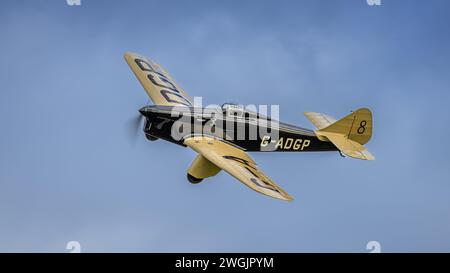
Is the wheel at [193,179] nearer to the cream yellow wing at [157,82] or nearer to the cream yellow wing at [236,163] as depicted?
the cream yellow wing at [236,163]

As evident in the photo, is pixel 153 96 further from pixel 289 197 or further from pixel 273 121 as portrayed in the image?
pixel 289 197

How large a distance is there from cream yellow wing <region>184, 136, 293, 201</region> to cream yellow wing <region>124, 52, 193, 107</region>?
393cm

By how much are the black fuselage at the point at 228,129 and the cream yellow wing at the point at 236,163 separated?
0.55 m

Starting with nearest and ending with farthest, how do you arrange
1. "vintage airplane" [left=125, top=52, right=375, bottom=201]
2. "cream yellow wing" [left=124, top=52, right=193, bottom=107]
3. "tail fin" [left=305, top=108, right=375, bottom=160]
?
"vintage airplane" [left=125, top=52, right=375, bottom=201], "tail fin" [left=305, top=108, right=375, bottom=160], "cream yellow wing" [left=124, top=52, right=193, bottom=107]

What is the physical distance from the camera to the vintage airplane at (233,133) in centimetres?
2527

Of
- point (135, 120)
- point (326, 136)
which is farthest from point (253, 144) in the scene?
point (135, 120)

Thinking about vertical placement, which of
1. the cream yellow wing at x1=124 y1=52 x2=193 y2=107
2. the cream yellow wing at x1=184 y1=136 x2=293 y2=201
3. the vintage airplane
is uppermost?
the cream yellow wing at x1=124 y1=52 x2=193 y2=107

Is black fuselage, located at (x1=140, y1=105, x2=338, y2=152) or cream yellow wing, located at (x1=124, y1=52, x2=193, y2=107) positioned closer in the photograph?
black fuselage, located at (x1=140, y1=105, x2=338, y2=152)

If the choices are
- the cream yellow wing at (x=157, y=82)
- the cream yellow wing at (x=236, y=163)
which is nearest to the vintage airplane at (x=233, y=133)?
the cream yellow wing at (x=236, y=163)

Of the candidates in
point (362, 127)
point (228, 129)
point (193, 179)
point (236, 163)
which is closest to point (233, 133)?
point (228, 129)

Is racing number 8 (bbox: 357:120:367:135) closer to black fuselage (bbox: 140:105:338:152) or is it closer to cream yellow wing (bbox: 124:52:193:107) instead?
black fuselage (bbox: 140:105:338:152)

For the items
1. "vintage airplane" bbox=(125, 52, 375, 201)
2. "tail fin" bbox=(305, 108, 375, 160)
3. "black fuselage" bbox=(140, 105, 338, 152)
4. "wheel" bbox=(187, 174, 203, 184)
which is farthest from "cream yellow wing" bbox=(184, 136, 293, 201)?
"tail fin" bbox=(305, 108, 375, 160)

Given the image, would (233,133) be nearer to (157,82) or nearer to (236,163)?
(236,163)

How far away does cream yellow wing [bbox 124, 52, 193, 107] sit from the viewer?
29.2 m
